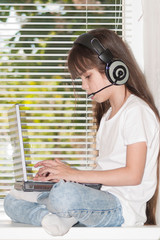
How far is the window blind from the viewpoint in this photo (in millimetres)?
2100

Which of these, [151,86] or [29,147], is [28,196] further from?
[151,86]

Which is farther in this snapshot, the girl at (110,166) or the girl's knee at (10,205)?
the girl's knee at (10,205)

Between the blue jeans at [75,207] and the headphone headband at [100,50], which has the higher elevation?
the headphone headband at [100,50]

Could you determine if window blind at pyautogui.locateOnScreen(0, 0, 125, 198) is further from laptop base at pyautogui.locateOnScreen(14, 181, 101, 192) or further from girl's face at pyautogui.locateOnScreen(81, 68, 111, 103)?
laptop base at pyautogui.locateOnScreen(14, 181, 101, 192)

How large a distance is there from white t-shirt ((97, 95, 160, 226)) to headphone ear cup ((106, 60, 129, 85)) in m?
0.11

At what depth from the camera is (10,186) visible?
2096mm

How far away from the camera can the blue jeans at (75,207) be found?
153 centimetres

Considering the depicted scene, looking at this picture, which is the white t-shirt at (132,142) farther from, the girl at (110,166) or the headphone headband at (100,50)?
the headphone headband at (100,50)

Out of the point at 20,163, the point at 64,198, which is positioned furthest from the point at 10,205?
the point at 64,198

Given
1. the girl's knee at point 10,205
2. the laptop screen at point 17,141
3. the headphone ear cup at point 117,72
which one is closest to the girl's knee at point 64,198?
the laptop screen at point 17,141

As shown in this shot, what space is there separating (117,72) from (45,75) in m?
0.59

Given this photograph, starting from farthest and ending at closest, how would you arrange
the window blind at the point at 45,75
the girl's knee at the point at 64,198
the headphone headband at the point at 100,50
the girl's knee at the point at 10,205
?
the window blind at the point at 45,75, the girl's knee at the point at 10,205, the headphone headband at the point at 100,50, the girl's knee at the point at 64,198

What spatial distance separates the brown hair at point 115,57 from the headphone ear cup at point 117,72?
0.10 metres

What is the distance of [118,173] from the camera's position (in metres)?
1.61
